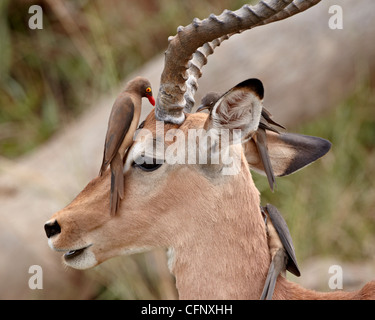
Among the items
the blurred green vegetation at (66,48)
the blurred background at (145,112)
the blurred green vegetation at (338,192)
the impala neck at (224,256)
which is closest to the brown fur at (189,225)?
the impala neck at (224,256)

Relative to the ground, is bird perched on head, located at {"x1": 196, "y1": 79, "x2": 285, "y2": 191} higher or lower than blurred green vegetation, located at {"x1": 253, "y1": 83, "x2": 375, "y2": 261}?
higher

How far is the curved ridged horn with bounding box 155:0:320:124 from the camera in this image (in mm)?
2324

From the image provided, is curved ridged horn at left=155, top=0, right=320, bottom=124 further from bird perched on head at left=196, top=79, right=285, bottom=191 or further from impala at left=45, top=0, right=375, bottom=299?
bird perched on head at left=196, top=79, right=285, bottom=191

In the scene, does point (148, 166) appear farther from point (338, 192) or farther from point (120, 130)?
point (338, 192)

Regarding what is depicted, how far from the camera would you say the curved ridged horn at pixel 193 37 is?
7.63 feet

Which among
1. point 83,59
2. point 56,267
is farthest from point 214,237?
point 83,59

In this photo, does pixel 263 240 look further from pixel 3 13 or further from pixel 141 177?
pixel 3 13

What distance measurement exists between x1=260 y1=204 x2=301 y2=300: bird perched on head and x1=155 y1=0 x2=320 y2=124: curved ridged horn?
0.59 m

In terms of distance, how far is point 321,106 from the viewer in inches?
252

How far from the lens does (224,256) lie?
2.61 meters

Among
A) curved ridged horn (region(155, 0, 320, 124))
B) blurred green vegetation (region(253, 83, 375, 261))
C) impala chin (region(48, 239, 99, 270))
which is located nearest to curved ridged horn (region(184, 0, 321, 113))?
curved ridged horn (region(155, 0, 320, 124))

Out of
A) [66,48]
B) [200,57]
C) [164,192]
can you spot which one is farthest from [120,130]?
[66,48]

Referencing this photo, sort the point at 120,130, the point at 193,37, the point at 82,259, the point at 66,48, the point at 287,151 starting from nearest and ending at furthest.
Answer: the point at 193,37, the point at 120,130, the point at 82,259, the point at 287,151, the point at 66,48

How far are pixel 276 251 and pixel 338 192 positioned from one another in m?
3.92
